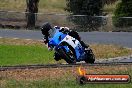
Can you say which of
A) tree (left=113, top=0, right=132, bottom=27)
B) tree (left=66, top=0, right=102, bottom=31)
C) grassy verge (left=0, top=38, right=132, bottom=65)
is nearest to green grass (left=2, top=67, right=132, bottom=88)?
grassy verge (left=0, top=38, right=132, bottom=65)

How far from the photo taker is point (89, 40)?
28766mm

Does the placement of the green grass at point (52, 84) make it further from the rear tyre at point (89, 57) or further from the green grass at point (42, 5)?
the green grass at point (42, 5)

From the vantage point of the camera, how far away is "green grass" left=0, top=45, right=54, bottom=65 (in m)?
20.0

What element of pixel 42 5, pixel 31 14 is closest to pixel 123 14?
pixel 31 14

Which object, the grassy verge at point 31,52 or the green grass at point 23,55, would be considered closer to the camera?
the green grass at point 23,55

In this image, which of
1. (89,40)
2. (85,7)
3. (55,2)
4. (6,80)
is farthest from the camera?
(55,2)

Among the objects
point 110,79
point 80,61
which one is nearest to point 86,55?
point 80,61

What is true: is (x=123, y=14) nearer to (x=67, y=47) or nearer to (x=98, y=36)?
(x=98, y=36)

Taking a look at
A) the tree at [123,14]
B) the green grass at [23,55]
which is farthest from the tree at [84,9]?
the green grass at [23,55]

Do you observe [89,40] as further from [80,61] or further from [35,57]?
[80,61]

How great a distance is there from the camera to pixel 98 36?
3091cm

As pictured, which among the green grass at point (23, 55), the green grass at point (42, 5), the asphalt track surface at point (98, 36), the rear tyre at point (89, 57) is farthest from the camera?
the green grass at point (42, 5)

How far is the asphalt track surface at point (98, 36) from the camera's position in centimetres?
2847

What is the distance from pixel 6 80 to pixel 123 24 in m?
22.9
